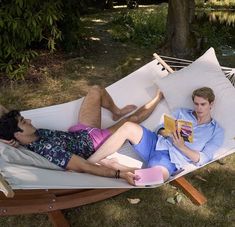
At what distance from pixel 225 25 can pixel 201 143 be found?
8.34 meters

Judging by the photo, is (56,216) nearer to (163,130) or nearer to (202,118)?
(163,130)

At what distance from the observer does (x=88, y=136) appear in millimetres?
3213

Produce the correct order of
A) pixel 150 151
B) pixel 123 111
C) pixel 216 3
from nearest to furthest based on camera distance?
pixel 150 151
pixel 123 111
pixel 216 3

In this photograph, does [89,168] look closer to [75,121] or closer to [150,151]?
[150,151]

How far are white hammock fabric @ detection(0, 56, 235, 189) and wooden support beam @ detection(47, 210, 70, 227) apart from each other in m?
0.34

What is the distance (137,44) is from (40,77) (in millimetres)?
2613

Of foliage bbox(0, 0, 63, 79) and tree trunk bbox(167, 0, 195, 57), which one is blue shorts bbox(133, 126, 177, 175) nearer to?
foliage bbox(0, 0, 63, 79)

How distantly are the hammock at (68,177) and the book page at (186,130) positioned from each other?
0.19m

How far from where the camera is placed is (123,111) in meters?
3.72

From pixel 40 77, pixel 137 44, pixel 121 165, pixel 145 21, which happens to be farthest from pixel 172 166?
pixel 145 21

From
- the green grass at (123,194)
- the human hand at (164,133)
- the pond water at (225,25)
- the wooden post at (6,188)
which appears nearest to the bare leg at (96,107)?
the human hand at (164,133)

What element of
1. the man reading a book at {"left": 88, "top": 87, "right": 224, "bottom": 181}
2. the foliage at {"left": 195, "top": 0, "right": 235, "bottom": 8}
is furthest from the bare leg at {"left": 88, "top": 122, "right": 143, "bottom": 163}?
the foliage at {"left": 195, "top": 0, "right": 235, "bottom": 8}

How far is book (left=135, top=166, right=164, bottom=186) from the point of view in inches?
104

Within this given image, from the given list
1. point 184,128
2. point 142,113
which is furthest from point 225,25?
point 184,128
